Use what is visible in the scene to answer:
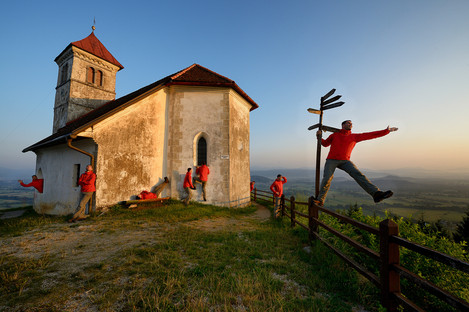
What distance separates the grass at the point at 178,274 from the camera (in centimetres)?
257

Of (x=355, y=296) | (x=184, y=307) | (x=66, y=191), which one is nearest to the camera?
(x=184, y=307)

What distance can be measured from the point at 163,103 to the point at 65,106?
32.7ft

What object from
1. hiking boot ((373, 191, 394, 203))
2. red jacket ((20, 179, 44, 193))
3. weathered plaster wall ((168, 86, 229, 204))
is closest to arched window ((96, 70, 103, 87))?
red jacket ((20, 179, 44, 193))

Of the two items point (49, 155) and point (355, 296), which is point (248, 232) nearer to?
point (355, 296)

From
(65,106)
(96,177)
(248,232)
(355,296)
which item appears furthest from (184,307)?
(65,106)

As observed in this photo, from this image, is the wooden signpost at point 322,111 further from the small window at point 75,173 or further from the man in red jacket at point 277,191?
the small window at point 75,173

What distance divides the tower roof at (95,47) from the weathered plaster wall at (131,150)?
420 inches

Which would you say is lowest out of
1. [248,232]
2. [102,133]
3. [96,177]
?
[248,232]

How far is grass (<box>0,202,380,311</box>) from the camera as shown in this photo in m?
2.57

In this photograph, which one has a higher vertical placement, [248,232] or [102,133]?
[102,133]

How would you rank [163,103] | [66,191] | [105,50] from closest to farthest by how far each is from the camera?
[66,191] < [163,103] < [105,50]

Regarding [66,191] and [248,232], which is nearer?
[248,232]

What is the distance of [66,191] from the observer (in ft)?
29.5

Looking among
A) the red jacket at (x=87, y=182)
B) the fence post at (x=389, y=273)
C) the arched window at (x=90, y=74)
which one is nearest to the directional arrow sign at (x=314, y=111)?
the fence post at (x=389, y=273)
